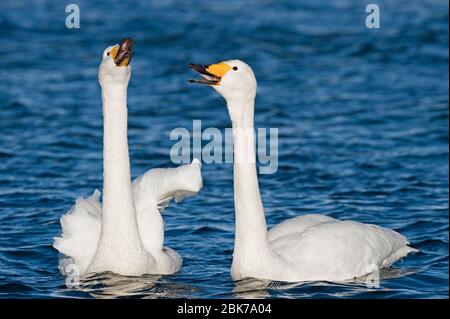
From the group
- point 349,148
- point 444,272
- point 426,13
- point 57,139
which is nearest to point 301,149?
point 349,148

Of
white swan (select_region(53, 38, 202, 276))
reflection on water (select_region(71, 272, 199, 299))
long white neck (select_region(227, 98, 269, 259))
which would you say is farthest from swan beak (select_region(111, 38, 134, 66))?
reflection on water (select_region(71, 272, 199, 299))

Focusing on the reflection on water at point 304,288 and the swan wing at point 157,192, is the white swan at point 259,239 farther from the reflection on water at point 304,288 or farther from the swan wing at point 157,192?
the swan wing at point 157,192

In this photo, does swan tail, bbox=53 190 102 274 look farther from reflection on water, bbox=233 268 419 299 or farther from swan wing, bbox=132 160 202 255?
reflection on water, bbox=233 268 419 299

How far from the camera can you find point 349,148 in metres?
19.4

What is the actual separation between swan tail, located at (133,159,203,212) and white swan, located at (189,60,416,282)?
2.14 feet

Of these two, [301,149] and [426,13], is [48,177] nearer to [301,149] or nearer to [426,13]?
[301,149]

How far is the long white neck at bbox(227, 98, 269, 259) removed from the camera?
11.5 m

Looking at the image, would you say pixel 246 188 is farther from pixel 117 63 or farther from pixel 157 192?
pixel 117 63

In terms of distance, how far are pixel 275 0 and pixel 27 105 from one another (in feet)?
36.7

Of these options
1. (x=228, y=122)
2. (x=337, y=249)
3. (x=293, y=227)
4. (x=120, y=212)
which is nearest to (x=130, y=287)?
(x=120, y=212)

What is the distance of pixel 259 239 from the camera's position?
11.6 metres

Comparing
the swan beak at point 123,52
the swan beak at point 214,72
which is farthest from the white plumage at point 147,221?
the swan beak at point 123,52

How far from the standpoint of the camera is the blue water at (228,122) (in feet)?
42.9

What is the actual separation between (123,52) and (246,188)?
1736mm
